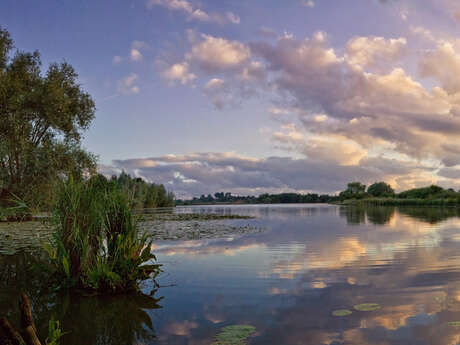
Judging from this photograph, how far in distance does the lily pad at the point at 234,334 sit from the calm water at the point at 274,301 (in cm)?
14

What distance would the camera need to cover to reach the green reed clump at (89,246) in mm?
7234

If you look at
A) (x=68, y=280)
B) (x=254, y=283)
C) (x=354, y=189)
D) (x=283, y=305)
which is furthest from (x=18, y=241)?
(x=354, y=189)

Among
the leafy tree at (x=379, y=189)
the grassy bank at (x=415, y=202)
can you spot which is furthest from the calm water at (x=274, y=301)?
the leafy tree at (x=379, y=189)

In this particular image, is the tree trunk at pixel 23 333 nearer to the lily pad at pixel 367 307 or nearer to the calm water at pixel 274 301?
the calm water at pixel 274 301

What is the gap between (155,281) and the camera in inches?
336

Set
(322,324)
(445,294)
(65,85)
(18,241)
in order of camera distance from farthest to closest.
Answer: (65,85)
(18,241)
(445,294)
(322,324)

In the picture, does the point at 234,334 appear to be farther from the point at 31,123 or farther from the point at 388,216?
the point at 388,216

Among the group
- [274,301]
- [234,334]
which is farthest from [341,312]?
[234,334]

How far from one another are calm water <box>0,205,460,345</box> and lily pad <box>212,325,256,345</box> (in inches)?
5.6

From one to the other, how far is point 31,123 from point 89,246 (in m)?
25.7

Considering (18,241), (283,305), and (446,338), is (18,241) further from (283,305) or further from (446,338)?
A: (446,338)

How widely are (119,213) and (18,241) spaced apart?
34.8 ft

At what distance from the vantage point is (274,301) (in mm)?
6777

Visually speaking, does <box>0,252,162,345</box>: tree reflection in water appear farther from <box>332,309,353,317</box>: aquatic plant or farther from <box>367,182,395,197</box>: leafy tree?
<box>367,182,395,197</box>: leafy tree
